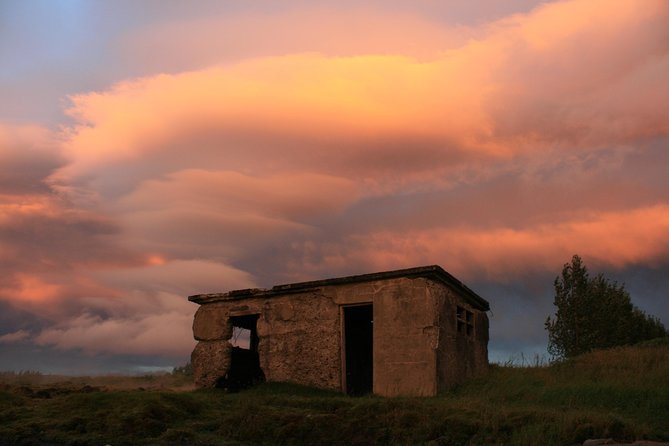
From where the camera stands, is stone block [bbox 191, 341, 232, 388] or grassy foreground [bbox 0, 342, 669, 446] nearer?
grassy foreground [bbox 0, 342, 669, 446]

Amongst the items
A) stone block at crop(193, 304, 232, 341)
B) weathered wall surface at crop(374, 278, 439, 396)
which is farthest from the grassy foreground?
stone block at crop(193, 304, 232, 341)

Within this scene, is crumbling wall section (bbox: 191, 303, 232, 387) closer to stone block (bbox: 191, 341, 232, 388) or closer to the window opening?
stone block (bbox: 191, 341, 232, 388)

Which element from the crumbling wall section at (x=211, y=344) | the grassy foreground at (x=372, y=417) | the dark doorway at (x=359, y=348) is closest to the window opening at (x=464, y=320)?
the grassy foreground at (x=372, y=417)

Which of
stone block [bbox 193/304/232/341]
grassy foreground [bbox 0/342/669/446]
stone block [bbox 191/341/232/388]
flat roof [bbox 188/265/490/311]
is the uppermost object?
flat roof [bbox 188/265/490/311]

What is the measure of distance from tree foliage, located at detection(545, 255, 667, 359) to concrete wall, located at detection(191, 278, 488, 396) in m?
17.7

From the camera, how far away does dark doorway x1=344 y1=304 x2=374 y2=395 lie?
22427 mm

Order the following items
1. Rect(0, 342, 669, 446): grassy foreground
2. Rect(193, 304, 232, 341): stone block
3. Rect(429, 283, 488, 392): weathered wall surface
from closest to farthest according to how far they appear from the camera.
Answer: Rect(0, 342, 669, 446): grassy foreground → Rect(429, 283, 488, 392): weathered wall surface → Rect(193, 304, 232, 341): stone block

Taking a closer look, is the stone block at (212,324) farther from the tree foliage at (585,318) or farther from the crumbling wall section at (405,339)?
the tree foliage at (585,318)

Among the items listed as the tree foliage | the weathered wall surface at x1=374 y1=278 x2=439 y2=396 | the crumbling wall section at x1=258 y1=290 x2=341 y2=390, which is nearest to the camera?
the weathered wall surface at x1=374 y1=278 x2=439 y2=396

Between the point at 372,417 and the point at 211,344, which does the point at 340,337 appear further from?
the point at 372,417

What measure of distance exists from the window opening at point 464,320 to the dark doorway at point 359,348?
3.03m

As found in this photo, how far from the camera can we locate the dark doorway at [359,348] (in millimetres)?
22427

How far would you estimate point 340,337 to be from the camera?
19.3 m

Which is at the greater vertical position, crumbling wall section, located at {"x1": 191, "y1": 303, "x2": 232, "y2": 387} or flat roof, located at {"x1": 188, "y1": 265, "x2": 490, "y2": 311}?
flat roof, located at {"x1": 188, "y1": 265, "x2": 490, "y2": 311}
